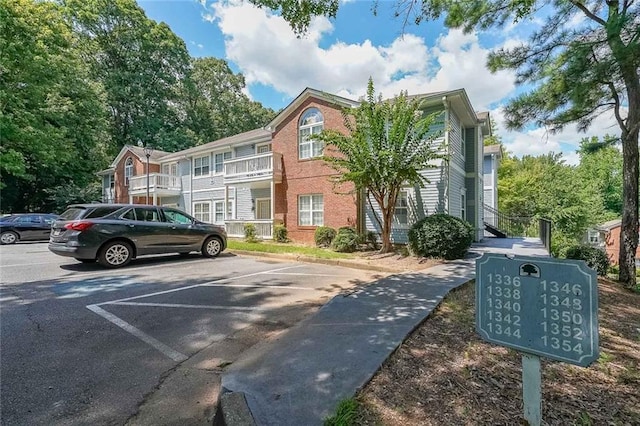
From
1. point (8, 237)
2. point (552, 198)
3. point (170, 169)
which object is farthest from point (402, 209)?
point (8, 237)

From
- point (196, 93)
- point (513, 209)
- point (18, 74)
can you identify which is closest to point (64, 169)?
point (18, 74)

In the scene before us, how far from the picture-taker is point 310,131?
16219 mm

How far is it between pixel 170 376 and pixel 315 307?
9.06 feet

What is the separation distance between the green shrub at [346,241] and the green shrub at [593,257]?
274 inches

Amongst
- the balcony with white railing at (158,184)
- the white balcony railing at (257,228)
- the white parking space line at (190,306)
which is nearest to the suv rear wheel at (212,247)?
the white balcony railing at (257,228)

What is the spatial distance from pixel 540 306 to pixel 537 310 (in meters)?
0.03

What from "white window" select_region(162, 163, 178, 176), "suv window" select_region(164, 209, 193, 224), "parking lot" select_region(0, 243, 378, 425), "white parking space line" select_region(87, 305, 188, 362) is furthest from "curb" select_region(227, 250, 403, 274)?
"white window" select_region(162, 163, 178, 176)

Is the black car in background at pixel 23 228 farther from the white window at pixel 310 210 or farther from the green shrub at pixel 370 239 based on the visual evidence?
the green shrub at pixel 370 239

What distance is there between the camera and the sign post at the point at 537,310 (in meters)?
1.92

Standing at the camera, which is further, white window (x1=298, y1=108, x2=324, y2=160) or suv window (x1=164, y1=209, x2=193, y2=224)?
white window (x1=298, y1=108, x2=324, y2=160)

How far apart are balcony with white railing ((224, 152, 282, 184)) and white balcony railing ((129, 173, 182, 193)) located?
733 cm

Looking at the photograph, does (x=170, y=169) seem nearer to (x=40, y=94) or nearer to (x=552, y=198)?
(x=40, y=94)

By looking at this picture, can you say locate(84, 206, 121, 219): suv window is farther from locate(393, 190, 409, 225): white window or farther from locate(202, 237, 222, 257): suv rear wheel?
locate(393, 190, 409, 225): white window

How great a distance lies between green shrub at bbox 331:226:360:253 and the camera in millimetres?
12641
